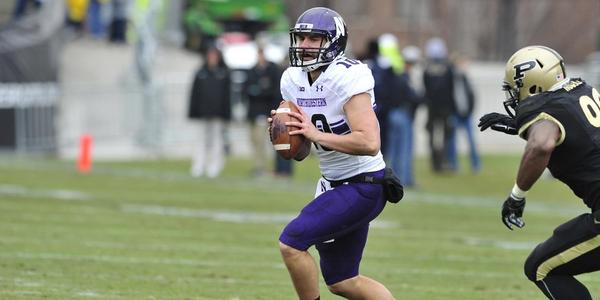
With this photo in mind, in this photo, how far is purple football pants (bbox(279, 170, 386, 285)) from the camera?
6.59 m

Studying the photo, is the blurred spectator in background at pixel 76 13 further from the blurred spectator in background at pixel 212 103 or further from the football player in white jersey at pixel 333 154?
the football player in white jersey at pixel 333 154

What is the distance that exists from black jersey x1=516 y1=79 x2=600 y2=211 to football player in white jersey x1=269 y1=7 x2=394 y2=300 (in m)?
0.83

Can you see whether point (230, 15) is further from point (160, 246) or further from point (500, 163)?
point (160, 246)

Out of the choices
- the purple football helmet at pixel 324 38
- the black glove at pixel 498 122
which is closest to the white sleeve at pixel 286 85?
the purple football helmet at pixel 324 38

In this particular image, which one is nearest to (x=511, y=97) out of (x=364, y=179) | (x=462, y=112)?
(x=364, y=179)

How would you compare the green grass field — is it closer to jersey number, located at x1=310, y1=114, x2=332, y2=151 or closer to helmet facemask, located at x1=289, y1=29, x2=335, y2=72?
jersey number, located at x1=310, y1=114, x2=332, y2=151

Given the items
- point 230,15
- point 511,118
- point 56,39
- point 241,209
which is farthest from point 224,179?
point 230,15

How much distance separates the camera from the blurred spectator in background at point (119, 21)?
94.0 ft

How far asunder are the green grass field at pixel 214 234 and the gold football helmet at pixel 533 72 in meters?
2.38

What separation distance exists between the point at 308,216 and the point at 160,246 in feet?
14.7

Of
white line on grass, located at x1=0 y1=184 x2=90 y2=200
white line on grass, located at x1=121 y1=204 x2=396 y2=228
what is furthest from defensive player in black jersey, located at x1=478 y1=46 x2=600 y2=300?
white line on grass, located at x1=0 y1=184 x2=90 y2=200

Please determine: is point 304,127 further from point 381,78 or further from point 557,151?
point 381,78

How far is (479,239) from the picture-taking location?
1245 centimetres

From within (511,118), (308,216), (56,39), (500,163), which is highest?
(511,118)
